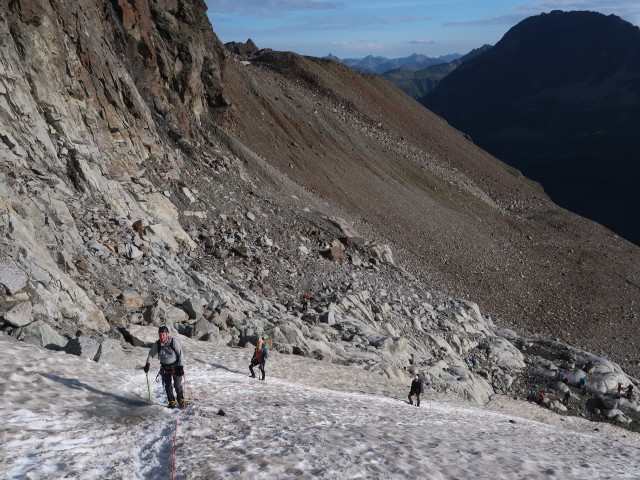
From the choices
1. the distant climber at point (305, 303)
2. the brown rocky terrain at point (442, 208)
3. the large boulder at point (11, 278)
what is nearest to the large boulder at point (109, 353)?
the large boulder at point (11, 278)

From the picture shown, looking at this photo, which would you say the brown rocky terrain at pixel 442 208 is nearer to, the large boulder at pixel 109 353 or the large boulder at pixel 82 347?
the large boulder at pixel 109 353

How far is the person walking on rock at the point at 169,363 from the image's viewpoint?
1148cm

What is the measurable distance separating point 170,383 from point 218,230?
18981 millimetres

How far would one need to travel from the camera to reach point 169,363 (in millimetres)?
11516

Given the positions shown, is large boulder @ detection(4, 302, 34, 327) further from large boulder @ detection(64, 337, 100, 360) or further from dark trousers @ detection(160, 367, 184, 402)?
dark trousers @ detection(160, 367, 184, 402)

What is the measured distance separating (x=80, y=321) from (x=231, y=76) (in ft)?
141

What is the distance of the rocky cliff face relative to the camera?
19.0 metres

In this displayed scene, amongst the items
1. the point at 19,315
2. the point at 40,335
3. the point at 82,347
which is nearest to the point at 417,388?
the point at 82,347

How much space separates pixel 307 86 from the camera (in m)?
69.4

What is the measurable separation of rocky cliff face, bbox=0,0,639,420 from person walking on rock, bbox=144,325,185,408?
9.93 ft

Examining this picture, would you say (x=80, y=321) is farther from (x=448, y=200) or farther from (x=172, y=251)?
(x=448, y=200)

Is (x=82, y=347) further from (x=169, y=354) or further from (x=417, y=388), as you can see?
(x=417, y=388)

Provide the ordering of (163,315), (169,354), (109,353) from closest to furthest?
(169,354) → (109,353) → (163,315)

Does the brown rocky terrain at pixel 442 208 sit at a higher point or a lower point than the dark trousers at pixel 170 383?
higher
